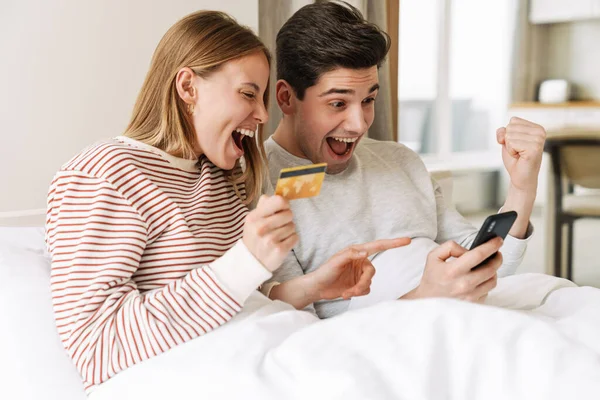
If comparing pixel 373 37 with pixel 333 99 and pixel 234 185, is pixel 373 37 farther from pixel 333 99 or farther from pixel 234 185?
pixel 234 185

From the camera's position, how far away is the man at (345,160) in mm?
1405

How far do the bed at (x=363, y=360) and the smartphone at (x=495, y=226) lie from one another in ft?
0.57

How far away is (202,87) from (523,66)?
226 centimetres

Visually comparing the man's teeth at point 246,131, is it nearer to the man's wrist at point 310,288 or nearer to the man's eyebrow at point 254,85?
the man's eyebrow at point 254,85

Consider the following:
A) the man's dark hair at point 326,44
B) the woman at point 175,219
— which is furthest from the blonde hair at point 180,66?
the man's dark hair at point 326,44

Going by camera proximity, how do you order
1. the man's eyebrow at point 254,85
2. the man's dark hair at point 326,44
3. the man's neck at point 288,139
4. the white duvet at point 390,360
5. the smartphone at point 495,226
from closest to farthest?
1. the white duvet at point 390,360
2. the smartphone at point 495,226
3. the man's eyebrow at point 254,85
4. the man's dark hair at point 326,44
5. the man's neck at point 288,139

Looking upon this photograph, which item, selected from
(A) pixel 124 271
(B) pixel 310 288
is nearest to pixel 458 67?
(B) pixel 310 288

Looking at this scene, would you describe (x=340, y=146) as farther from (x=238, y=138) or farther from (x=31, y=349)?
(x=31, y=349)

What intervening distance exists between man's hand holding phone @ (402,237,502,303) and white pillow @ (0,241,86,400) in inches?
23.3

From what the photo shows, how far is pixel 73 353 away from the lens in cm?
100

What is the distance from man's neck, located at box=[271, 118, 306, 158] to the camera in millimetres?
1517

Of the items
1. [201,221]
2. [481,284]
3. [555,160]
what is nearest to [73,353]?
[201,221]

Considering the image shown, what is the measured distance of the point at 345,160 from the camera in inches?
58.8

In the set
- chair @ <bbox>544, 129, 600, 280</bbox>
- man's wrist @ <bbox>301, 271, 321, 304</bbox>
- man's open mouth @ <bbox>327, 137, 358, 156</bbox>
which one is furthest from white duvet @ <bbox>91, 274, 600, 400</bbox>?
chair @ <bbox>544, 129, 600, 280</bbox>
